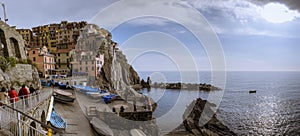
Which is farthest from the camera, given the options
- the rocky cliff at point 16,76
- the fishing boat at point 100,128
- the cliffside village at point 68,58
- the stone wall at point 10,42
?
the cliffside village at point 68,58

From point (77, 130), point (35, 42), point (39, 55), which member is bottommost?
point (77, 130)

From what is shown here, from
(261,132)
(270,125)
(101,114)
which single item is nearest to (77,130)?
(101,114)

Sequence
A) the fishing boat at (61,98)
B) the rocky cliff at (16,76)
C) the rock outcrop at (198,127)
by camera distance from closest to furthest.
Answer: the rocky cliff at (16,76) → the fishing boat at (61,98) → the rock outcrop at (198,127)

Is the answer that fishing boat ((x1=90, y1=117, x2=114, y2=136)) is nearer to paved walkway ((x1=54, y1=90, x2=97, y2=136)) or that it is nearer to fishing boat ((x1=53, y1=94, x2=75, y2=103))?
paved walkway ((x1=54, y1=90, x2=97, y2=136))

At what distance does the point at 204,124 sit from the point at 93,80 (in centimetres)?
3271

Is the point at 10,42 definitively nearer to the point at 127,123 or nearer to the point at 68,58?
the point at 127,123

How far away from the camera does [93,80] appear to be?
47.6 metres

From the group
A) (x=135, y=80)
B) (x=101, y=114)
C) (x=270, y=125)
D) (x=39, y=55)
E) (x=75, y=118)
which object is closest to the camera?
(x=75, y=118)

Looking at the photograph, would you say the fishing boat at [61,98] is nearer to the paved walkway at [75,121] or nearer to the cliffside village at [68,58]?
the paved walkway at [75,121]

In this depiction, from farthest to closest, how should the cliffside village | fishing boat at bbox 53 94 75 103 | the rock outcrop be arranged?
the cliffside village
the rock outcrop
fishing boat at bbox 53 94 75 103

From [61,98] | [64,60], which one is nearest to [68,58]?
[64,60]

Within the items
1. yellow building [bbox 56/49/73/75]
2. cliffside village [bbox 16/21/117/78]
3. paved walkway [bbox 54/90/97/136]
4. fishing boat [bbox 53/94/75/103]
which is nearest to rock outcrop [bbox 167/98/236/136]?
paved walkway [bbox 54/90/97/136]

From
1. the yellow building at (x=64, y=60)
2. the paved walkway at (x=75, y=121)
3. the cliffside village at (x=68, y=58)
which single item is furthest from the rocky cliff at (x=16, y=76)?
the yellow building at (x=64, y=60)

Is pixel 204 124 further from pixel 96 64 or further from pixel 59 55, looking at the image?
pixel 59 55
